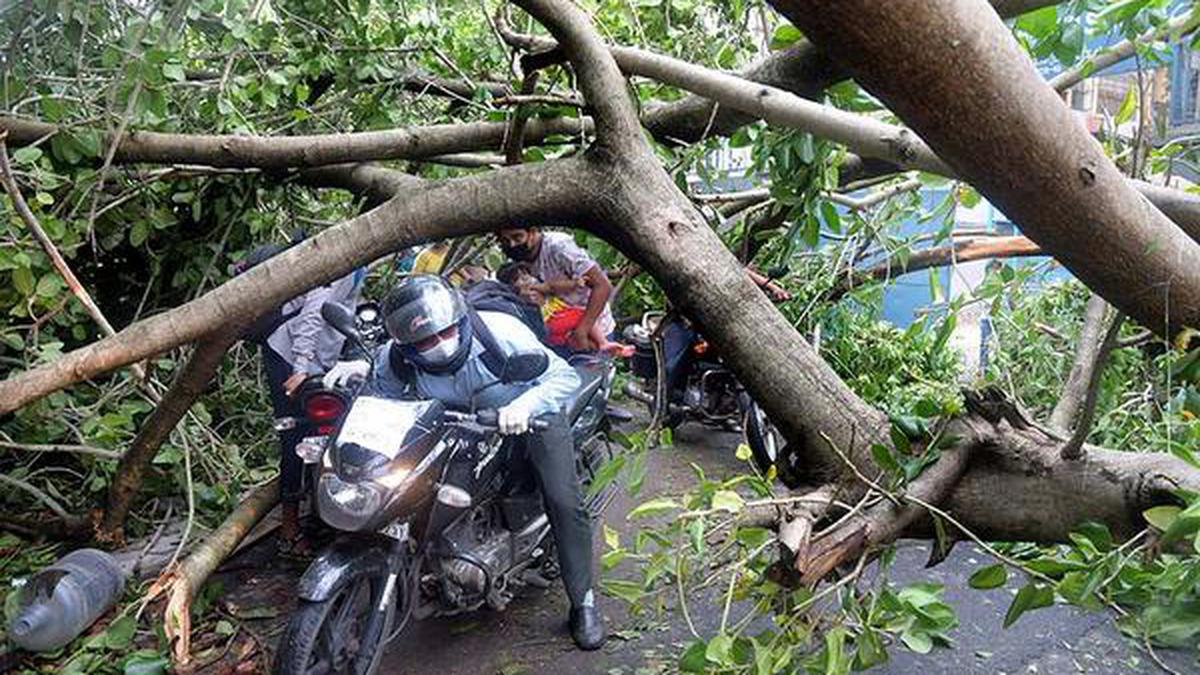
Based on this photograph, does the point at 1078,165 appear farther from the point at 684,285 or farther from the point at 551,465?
the point at 551,465

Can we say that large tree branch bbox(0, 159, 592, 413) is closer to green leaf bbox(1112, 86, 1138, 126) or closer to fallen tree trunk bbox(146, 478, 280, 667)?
fallen tree trunk bbox(146, 478, 280, 667)

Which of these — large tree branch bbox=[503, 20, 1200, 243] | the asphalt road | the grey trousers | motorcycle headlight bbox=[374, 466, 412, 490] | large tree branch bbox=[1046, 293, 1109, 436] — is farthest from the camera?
the grey trousers

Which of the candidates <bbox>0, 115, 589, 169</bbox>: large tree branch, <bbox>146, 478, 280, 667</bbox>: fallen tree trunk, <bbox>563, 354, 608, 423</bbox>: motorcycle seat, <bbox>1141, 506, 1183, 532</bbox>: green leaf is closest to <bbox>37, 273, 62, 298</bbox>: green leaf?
<bbox>0, 115, 589, 169</bbox>: large tree branch

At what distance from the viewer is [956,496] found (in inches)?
66.1

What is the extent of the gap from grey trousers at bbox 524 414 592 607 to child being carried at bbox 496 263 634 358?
1108mm

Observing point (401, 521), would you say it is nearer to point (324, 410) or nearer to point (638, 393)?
point (324, 410)

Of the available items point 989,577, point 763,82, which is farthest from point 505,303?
point 989,577

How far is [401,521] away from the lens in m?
3.02

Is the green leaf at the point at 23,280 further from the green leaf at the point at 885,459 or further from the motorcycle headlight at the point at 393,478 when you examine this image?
the green leaf at the point at 885,459

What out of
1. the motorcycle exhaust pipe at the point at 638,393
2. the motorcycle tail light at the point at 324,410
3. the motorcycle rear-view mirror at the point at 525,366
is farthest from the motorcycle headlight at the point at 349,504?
the motorcycle exhaust pipe at the point at 638,393

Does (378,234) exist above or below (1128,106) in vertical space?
below

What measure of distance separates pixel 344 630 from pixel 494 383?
1.06 m

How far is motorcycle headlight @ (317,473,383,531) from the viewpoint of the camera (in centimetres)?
281

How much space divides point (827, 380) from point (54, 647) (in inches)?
124
